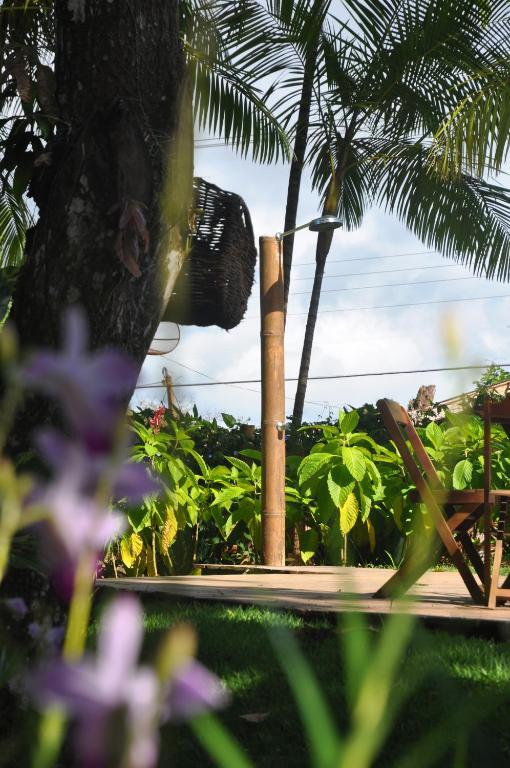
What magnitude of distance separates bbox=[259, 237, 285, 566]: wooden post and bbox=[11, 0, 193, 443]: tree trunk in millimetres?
4110

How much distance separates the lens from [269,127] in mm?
8492

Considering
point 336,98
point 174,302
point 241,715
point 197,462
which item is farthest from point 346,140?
point 241,715

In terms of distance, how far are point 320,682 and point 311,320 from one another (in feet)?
28.2

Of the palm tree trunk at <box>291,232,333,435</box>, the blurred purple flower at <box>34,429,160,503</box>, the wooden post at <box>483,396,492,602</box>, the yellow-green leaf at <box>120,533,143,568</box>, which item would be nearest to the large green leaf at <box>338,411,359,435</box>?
the yellow-green leaf at <box>120,533,143,568</box>

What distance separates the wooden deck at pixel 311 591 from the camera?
3419 millimetres

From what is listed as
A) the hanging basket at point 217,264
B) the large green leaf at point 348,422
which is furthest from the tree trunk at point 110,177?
the large green leaf at point 348,422

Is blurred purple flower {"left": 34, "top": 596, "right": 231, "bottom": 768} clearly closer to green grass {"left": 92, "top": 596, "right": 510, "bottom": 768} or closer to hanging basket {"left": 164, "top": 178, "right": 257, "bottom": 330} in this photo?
green grass {"left": 92, "top": 596, "right": 510, "bottom": 768}

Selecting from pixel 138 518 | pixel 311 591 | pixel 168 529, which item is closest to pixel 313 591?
pixel 311 591

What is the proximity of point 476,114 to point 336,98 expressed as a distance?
7.52 feet

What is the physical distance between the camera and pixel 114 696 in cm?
29

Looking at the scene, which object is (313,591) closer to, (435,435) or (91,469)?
(435,435)

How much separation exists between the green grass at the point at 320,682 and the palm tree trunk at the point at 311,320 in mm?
6931

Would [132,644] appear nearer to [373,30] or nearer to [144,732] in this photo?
[144,732]

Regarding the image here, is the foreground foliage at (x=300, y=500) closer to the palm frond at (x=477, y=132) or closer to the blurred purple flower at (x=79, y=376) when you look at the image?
the palm frond at (x=477, y=132)
